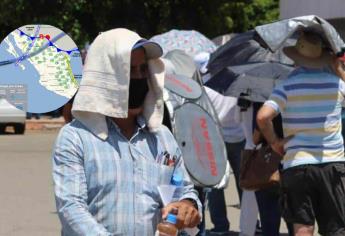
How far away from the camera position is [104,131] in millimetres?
3291

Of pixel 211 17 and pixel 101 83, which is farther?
pixel 211 17

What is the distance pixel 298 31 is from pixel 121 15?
22.9m

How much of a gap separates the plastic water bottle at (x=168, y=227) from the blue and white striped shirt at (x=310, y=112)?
8.32 feet

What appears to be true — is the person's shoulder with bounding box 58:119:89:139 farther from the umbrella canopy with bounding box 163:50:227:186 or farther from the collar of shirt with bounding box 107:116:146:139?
the umbrella canopy with bounding box 163:50:227:186

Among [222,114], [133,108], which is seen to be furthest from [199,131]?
[133,108]

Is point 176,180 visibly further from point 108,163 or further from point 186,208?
point 108,163

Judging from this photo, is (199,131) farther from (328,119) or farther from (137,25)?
(137,25)

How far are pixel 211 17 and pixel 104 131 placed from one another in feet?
87.1

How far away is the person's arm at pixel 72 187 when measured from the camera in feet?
10.3

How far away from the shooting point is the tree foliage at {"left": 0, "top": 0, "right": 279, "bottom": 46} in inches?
1104

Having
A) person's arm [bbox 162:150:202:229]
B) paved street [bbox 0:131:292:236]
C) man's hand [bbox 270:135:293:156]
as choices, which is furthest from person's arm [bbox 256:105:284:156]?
paved street [bbox 0:131:292:236]

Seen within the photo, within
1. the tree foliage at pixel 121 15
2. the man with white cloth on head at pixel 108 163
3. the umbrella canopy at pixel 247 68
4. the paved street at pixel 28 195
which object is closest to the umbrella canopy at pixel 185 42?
the umbrella canopy at pixel 247 68

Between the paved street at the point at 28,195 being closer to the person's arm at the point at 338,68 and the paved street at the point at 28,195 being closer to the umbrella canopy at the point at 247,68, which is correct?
the umbrella canopy at the point at 247,68

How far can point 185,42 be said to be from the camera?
10125mm
